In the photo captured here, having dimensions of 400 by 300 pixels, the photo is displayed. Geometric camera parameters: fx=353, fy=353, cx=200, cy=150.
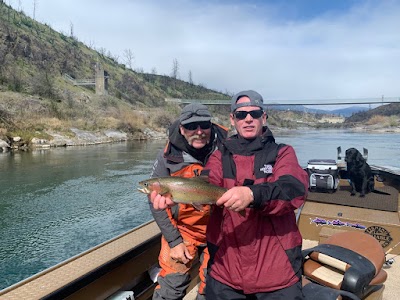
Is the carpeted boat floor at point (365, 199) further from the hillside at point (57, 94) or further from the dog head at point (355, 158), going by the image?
the hillside at point (57, 94)

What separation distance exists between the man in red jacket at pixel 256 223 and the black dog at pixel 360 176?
4.20 meters

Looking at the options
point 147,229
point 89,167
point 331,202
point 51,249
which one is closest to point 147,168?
point 89,167

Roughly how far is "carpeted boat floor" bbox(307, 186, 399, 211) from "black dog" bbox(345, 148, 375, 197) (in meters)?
0.12

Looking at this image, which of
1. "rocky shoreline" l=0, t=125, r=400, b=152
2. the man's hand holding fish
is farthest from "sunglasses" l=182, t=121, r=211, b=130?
"rocky shoreline" l=0, t=125, r=400, b=152

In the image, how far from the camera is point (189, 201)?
2.07 m

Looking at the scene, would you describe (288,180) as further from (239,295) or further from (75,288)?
(75,288)

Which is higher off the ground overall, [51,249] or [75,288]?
[75,288]

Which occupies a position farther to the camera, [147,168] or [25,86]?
[25,86]

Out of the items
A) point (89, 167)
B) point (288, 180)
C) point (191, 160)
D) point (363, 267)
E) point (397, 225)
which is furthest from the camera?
point (89, 167)

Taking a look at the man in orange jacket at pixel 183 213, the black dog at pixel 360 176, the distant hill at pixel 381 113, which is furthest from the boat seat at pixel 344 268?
the distant hill at pixel 381 113

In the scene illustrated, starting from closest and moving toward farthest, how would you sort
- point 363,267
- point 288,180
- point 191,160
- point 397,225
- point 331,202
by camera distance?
1. point 288,180
2. point 363,267
3. point 191,160
4. point 397,225
5. point 331,202

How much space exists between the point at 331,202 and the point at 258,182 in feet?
12.6

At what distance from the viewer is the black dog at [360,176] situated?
566cm

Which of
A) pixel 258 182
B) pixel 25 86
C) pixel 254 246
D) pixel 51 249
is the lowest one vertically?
pixel 51 249
